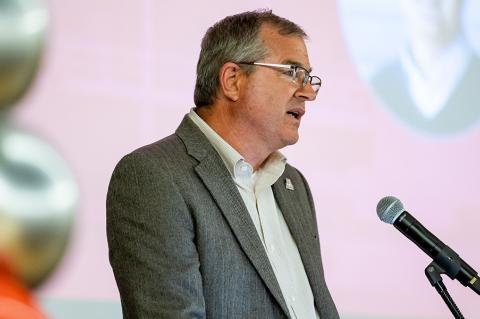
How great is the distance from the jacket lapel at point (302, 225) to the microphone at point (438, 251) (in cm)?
44

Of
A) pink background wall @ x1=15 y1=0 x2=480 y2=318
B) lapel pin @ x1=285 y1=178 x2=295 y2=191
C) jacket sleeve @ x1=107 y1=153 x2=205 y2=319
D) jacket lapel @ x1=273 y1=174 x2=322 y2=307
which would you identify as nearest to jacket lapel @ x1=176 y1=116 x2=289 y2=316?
jacket sleeve @ x1=107 y1=153 x2=205 y2=319

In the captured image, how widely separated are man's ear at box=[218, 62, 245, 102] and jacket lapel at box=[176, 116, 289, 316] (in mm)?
A: 182

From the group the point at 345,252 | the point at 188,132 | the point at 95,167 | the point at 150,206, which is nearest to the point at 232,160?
the point at 188,132

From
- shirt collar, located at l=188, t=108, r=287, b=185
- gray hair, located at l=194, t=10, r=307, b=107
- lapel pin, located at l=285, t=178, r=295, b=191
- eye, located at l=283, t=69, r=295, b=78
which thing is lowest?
lapel pin, located at l=285, t=178, r=295, b=191

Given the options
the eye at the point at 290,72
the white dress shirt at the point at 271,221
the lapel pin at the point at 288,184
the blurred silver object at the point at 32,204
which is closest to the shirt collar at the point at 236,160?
the white dress shirt at the point at 271,221

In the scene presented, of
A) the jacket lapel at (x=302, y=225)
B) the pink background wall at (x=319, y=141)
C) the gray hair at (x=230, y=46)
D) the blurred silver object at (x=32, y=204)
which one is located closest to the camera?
the blurred silver object at (x=32, y=204)

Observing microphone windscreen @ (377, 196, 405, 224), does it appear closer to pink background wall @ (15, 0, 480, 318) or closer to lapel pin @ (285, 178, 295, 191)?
lapel pin @ (285, 178, 295, 191)

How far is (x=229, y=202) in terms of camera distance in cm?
226

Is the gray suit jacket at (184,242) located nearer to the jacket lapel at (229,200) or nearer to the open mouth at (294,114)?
the jacket lapel at (229,200)

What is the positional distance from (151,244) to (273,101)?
62 cm

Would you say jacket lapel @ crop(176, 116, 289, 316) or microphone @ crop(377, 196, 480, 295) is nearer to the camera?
microphone @ crop(377, 196, 480, 295)

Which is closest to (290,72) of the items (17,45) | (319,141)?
(319,141)

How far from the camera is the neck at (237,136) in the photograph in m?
2.45

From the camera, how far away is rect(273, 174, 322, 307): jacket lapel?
2410 mm
